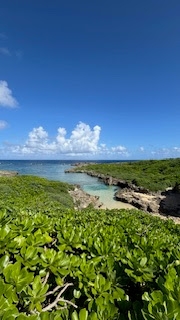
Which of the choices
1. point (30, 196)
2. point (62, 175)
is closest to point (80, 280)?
point (30, 196)

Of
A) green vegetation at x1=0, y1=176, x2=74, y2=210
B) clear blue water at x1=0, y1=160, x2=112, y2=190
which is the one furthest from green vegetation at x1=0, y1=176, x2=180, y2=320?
clear blue water at x1=0, y1=160, x2=112, y2=190

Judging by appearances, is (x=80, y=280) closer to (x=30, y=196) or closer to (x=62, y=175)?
(x=30, y=196)

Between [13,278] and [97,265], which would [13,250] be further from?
[97,265]

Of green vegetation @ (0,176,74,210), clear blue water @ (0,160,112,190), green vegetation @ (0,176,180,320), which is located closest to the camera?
green vegetation @ (0,176,180,320)

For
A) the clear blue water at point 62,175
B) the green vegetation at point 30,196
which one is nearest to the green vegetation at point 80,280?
the green vegetation at point 30,196

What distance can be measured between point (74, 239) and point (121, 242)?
0.75 metres

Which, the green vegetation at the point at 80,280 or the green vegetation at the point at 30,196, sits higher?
the green vegetation at the point at 80,280

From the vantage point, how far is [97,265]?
2.09 m

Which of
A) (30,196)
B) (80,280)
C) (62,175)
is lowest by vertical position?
(62,175)

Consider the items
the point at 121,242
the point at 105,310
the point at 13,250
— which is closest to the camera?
the point at 105,310

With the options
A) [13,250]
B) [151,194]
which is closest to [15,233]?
[13,250]

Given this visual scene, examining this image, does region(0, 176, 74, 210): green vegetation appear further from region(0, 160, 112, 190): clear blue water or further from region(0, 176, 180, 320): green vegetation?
A: region(0, 160, 112, 190): clear blue water

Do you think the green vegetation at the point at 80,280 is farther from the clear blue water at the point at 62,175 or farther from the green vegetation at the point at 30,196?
the clear blue water at the point at 62,175

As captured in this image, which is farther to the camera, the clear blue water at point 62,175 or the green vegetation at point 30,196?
the clear blue water at point 62,175
